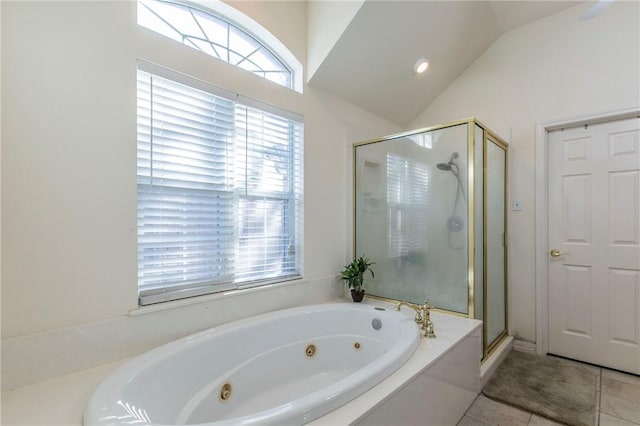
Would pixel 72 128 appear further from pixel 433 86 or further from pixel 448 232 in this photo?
pixel 433 86

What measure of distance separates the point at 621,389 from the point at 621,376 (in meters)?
0.25

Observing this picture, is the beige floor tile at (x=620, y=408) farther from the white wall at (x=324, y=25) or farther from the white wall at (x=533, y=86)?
the white wall at (x=324, y=25)

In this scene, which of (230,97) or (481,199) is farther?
(481,199)

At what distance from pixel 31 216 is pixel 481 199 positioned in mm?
2516

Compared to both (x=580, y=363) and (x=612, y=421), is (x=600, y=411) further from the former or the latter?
(x=580, y=363)

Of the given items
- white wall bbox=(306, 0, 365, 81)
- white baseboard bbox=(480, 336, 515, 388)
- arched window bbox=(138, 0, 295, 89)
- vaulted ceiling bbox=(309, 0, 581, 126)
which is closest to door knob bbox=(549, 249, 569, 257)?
white baseboard bbox=(480, 336, 515, 388)

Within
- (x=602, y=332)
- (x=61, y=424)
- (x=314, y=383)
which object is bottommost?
(x=314, y=383)

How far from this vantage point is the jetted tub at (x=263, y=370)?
1.00 meters

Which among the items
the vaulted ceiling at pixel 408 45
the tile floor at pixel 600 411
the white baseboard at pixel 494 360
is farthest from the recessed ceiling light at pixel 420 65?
the tile floor at pixel 600 411

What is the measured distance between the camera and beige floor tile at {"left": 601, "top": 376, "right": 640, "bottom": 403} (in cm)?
189

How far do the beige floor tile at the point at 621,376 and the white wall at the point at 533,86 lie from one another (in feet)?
1.56

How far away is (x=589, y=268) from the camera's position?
236cm

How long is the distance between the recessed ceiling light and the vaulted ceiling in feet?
0.13

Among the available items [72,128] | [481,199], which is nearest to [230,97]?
[72,128]
